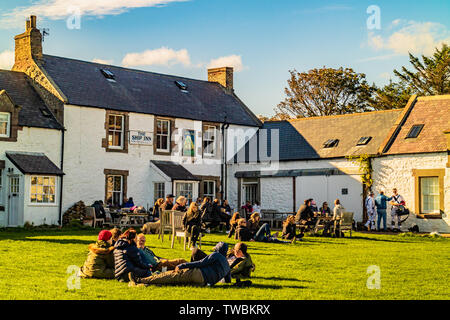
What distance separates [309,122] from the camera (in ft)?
117

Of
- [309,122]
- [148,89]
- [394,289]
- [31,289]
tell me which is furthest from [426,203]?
[31,289]

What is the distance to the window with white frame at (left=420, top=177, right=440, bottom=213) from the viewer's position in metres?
28.0

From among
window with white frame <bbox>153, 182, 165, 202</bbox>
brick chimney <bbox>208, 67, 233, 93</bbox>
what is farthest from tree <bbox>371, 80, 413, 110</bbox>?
window with white frame <bbox>153, 182, 165, 202</bbox>

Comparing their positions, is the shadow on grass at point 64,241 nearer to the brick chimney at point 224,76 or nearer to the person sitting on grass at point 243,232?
the person sitting on grass at point 243,232

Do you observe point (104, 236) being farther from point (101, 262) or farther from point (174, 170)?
point (174, 170)

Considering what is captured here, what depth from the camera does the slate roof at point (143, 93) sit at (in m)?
30.7

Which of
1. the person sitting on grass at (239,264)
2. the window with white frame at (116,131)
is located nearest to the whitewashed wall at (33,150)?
the window with white frame at (116,131)

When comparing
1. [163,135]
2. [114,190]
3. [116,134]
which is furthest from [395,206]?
[116,134]

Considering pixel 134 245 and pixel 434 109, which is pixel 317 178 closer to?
pixel 434 109

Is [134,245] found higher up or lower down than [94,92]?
lower down

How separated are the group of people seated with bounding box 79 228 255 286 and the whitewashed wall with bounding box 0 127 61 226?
14.7 meters

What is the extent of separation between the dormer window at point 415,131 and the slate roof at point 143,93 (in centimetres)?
953
